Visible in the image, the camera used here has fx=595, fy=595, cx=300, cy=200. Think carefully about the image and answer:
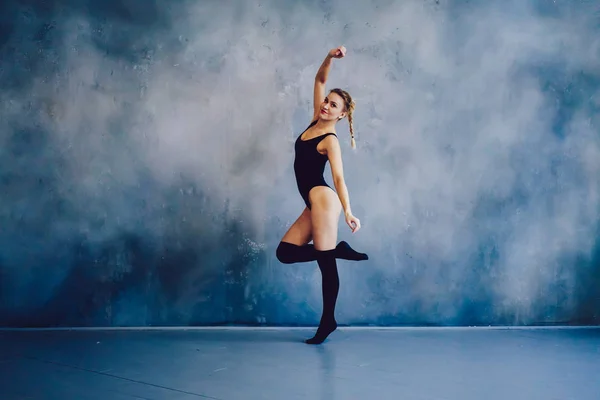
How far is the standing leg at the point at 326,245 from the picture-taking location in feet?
11.5

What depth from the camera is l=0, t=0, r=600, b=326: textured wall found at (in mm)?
3928

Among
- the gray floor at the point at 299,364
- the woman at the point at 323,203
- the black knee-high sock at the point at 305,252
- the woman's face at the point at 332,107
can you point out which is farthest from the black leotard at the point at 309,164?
the gray floor at the point at 299,364

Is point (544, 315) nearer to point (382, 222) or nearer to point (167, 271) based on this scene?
point (382, 222)

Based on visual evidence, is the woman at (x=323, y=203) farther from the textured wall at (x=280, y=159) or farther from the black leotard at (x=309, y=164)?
the textured wall at (x=280, y=159)

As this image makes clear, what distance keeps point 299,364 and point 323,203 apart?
969 millimetres

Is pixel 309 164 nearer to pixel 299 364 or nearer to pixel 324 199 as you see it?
pixel 324 199

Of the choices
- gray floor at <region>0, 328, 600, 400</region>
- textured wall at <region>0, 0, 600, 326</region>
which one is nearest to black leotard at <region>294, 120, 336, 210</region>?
textured wall at <region>0, 0, 600, 326</region>

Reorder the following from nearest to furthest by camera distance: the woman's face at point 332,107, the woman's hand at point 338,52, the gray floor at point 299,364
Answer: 1. the gray floor at point 299,364
2. the woman's hand at point 338,52
3. the woman's face at point 332,107

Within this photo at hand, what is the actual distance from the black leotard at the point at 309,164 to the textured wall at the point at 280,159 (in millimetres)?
417

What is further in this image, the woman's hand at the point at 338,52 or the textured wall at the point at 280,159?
the textured wall at the point at 280,159

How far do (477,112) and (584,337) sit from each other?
1.62 m

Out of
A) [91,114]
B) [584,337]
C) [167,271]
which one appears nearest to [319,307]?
[167,271]

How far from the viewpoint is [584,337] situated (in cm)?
377

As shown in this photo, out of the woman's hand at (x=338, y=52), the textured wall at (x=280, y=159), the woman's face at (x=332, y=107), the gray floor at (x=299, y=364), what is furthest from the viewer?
the textured wall at (x=280, y=159)
